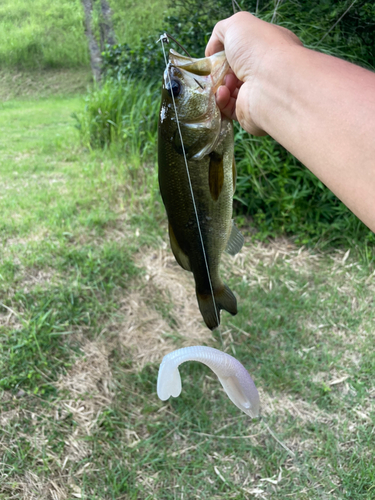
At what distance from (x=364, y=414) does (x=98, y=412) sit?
127 cm

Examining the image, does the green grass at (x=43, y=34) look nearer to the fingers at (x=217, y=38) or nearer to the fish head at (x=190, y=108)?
the fingers at (x=217, y=38)

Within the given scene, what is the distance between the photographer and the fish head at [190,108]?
971mm

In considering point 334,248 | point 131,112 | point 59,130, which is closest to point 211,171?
point 334,248

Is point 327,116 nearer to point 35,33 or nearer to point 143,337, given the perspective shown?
point 143,337

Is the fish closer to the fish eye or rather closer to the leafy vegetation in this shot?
the fish eye

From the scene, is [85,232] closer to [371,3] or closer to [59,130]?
[59,130]

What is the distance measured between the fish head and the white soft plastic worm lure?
50 centimetres

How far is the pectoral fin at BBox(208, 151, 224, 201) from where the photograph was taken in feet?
3.28

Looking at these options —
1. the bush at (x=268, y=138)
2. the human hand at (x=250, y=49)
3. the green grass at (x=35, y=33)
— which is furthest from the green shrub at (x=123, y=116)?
the human hand at (x=250, y=49)

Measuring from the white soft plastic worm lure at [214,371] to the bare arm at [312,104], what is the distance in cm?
46

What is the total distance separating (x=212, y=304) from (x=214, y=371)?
199mm

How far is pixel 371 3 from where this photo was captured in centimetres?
232

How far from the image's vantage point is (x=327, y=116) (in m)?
0.77

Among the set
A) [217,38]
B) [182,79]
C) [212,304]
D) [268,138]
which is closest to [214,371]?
[212,304]
